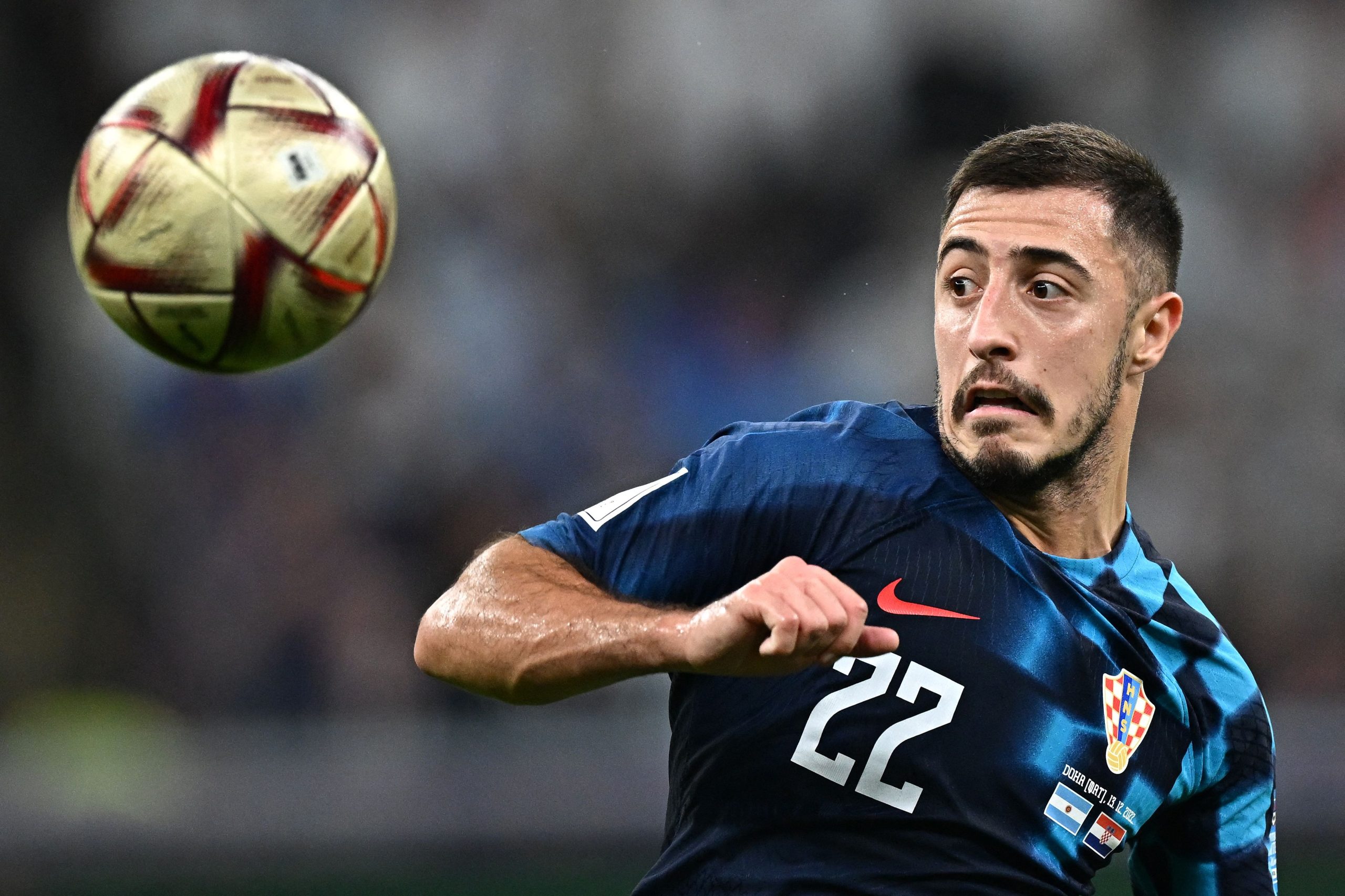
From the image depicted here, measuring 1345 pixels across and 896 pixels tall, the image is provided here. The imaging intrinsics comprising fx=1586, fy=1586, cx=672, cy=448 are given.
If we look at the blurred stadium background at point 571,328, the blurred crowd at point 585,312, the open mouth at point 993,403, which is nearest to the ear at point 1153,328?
the open mouth at point 993,403

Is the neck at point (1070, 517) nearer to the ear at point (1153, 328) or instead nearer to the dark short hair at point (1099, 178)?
the ear at point (1153, 328)

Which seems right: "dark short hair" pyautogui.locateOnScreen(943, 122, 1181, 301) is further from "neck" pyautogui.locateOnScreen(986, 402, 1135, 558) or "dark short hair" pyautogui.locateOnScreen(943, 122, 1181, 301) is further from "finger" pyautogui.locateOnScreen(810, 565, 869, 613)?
"finger" pyautogui.locateOnScreen(810, 565, 869, 613)

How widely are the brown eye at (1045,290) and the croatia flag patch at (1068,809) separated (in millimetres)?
1001

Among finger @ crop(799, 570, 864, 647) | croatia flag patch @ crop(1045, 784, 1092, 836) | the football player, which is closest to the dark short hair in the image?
the football player

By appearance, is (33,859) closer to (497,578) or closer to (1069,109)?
(497,578)

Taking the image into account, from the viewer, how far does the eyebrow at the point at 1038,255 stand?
10.8 feet

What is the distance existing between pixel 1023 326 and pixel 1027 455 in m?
0.27

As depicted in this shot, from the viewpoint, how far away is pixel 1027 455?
3.31m

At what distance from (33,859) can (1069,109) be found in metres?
7.15

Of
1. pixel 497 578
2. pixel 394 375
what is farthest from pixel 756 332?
pixel 497 578

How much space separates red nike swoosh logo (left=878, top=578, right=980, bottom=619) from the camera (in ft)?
10.2

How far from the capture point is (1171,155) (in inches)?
388

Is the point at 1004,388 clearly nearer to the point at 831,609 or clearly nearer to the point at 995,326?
the point at 995,326

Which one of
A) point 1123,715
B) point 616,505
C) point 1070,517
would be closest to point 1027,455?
point 1070,517
